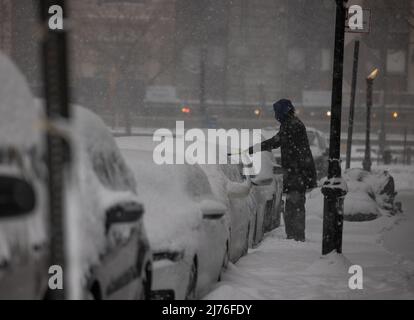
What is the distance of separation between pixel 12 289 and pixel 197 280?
2.90 m

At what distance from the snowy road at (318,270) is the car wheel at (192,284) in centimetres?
38

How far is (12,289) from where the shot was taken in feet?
9.43

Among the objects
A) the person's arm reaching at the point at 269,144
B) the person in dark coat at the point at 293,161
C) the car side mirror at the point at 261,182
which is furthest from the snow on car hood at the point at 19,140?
the person in dark coat at the point at 293,161

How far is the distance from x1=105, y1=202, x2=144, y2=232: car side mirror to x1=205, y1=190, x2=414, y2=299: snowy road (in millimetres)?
2373

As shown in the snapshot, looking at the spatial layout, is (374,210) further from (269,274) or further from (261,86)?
(261,86)

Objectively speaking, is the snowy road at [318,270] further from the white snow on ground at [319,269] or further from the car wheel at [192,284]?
the car wheel at [192,284]

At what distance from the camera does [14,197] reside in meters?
2.55

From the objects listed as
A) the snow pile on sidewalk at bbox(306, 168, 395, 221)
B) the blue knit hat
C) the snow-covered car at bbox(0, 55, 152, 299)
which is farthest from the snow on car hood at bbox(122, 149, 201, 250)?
the snow pile on sidewalk at bbox(306, 168, 395, 221)

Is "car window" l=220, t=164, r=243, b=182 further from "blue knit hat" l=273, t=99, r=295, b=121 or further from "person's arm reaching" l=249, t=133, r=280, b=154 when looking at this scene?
"blue knit hat" l=273, t=99, r=295, b=121

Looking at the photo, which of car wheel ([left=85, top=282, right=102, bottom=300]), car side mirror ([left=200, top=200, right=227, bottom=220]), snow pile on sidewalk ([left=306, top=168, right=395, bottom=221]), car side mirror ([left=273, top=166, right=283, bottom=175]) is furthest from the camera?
snow pile on sidewalk ([left=306, top=168, right=395, bottom=221])

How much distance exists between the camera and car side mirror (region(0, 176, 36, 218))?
255cm

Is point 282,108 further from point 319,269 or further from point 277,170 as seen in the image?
point 319,269

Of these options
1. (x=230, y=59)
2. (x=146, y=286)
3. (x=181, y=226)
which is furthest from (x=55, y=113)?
(x=230, y=59)

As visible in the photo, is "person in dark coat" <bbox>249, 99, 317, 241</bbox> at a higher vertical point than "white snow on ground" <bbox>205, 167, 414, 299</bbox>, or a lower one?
higher
